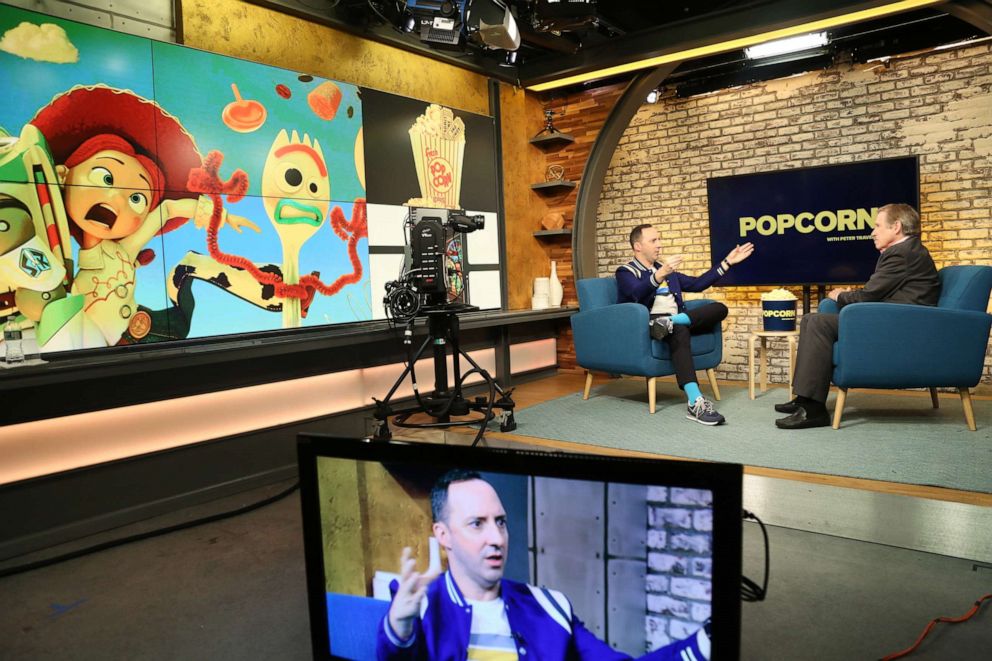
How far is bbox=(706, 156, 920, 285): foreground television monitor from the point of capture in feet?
16.9

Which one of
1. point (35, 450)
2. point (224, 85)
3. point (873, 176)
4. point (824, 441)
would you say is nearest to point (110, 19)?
point (224, 85)

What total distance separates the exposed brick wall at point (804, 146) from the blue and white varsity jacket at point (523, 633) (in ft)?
16.9

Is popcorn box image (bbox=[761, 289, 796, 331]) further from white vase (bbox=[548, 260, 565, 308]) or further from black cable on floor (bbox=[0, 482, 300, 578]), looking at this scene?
black cable on floor (bbox=[0, 482, 300, 578])

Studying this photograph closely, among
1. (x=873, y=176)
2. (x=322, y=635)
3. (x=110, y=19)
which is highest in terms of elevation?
(x=110, y=19)

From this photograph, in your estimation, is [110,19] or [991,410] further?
[991,410]

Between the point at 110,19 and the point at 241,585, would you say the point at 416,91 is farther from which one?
the point at 241,585

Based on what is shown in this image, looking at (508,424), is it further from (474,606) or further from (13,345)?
(474,606)

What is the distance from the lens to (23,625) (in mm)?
2129

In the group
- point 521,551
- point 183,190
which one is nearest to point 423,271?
point 183,190

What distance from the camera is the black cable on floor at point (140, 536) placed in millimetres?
2586

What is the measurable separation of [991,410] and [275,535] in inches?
167

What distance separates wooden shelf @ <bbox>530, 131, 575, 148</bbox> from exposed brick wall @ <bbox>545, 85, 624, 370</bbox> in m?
0.09

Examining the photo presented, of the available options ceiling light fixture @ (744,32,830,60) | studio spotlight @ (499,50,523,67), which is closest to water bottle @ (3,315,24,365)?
studio spotlight @ (499,50,523,67)

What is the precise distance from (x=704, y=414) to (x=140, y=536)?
3040mm
